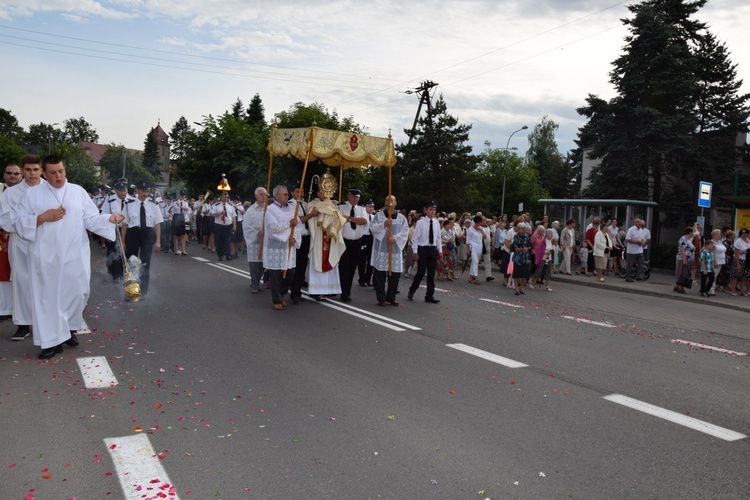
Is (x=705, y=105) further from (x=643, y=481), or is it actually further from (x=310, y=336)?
(x=643, y=481)

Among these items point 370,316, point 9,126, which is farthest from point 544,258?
point 9,126

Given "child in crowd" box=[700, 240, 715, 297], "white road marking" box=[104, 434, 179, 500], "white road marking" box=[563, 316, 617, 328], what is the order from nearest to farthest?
"white road marking" box=[104, 434, 179, 500] < "white road marking" box=[563, 316, 617, 328] < "child in crowd" box=[700, 240, 715, 297]

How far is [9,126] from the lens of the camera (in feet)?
322

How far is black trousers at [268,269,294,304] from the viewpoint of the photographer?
10.5 metres

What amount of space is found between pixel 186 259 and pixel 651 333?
1333 cm

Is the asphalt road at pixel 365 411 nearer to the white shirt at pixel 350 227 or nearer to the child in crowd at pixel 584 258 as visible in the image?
the white shirt at pixel 350 227

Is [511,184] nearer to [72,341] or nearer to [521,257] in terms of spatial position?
[521,257]

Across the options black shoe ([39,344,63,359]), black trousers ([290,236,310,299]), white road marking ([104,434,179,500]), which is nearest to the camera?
white road marking ([104,434,179,500])

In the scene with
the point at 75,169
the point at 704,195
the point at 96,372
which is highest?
the point at 75,169

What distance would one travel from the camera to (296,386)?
5949 millimetres

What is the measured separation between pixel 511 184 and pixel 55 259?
240 ft

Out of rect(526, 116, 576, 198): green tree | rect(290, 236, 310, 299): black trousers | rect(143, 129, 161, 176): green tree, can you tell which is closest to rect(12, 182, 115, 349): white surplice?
rect(290, 236, 310, 299): black trousers

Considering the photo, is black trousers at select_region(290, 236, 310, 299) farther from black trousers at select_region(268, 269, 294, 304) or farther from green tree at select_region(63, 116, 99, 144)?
green tree at select_region(63, 116, 99, 144)

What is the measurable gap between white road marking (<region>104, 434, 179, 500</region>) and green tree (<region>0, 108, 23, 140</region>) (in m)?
105
